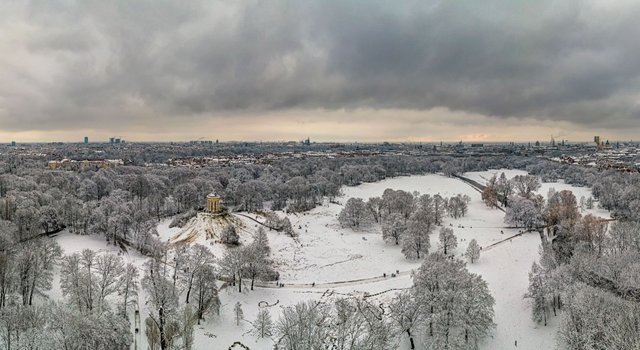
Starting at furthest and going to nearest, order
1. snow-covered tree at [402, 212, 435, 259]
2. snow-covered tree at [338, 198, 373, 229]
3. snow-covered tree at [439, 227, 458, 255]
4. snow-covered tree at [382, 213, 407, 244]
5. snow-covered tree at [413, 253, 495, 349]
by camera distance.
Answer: snow-covered tree at [338, 198, 373, 229] → snow-covered tree at [382, 213, 407, 244] → snow-covered tree at [439, 227, 458, 255] → snow-covered tree at [402, 212, 435, 259] → snow-covered tree at [413, 253, 495, 349]

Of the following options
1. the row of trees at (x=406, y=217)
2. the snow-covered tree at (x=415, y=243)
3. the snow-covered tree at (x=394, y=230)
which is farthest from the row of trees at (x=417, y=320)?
the snow-covered tree at (x=394, y=230)

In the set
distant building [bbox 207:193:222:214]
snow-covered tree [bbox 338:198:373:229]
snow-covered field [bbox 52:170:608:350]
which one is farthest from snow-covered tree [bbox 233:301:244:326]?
snow-covered tree [bbox 338:198:373:229]

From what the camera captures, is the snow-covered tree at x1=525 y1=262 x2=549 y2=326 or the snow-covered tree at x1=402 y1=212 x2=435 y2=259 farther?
the snow-covered tree at x1=402 y1=212 x2=435 y2=259

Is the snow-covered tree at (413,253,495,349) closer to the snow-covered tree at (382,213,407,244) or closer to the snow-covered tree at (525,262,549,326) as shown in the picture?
→ the snow-covered tree at (525,262,549,326)

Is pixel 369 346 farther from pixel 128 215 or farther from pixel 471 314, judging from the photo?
pixel 128 215

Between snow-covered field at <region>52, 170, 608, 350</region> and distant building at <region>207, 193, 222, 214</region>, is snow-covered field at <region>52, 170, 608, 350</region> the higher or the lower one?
the lower one

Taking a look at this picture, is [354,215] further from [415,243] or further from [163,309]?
[163,309]

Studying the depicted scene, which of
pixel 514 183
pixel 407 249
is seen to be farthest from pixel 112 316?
pixel 514 183

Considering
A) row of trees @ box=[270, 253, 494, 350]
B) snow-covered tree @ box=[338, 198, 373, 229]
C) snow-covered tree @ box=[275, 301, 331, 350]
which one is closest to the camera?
snow-covered tree @ box=[275, 301, 331, 350]

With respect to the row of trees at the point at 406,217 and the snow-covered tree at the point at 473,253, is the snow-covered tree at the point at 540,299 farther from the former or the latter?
the row of trees at the point at 406,217
